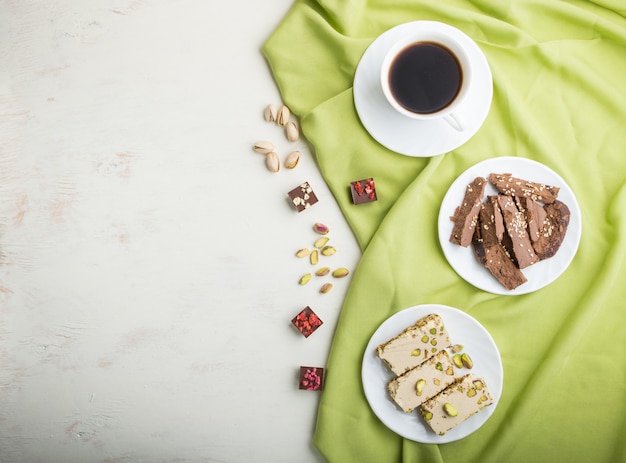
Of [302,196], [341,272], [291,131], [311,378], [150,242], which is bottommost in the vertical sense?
[311,378]

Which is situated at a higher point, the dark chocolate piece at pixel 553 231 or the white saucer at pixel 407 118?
the white saucer at pixel 407 118

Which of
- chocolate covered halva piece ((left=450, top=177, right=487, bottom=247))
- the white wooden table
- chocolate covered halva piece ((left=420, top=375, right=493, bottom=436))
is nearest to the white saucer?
chocolate covered halva piece ((left=450, top=177, right=487, bottom=247))

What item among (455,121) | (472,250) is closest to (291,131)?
(455,121)

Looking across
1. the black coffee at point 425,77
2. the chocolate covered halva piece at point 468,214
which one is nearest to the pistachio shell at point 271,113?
the black coffee at point 425,77

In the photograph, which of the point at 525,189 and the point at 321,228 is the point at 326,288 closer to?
the point at 321,228

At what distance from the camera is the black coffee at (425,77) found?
1262 millimetres

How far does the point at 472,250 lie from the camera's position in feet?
4.28

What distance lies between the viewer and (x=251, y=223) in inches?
56.1

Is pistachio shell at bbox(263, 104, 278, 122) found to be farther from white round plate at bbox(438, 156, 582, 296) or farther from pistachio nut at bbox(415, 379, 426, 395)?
pistachio nut at bbox(415, 379, 426, 395)

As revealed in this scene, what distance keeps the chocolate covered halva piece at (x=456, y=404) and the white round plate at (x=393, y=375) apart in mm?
32

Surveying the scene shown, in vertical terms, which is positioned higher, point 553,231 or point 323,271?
point 553,231

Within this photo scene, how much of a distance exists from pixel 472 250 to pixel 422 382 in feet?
1.18

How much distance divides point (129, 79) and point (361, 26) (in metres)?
0.68

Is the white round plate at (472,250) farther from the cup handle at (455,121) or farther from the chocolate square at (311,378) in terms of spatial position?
the chocolate square at (311,378)
